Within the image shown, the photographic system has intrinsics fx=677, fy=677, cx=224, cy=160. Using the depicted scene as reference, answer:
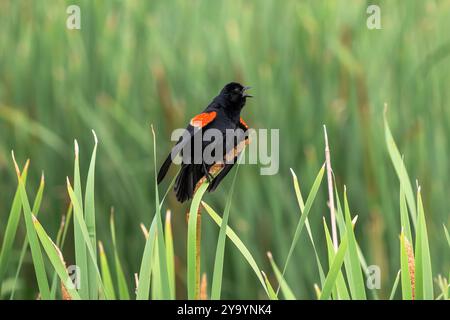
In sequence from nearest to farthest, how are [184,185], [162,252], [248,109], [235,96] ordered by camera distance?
[162,252] → [184,185] → [235,96] → [248,109]

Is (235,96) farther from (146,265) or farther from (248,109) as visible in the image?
(248,109)

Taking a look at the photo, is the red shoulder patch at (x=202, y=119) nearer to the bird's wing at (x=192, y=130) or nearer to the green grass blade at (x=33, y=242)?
the bird's wing at (x=192, y=130)

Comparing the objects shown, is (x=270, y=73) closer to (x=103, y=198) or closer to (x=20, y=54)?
(x=103, y=198)

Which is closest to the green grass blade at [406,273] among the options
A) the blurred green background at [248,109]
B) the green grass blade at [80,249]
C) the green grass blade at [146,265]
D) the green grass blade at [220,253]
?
the green grass blade at [220,253]

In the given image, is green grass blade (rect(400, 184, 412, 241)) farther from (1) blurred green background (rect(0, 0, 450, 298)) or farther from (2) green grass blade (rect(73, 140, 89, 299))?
(1) blurred green background (rect(0, 0, 450, 298))

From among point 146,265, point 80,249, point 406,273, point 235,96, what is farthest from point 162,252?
point 235,96

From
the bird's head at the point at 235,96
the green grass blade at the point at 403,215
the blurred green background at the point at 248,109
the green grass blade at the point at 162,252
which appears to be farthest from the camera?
the blurred green background at the point at 248,109
